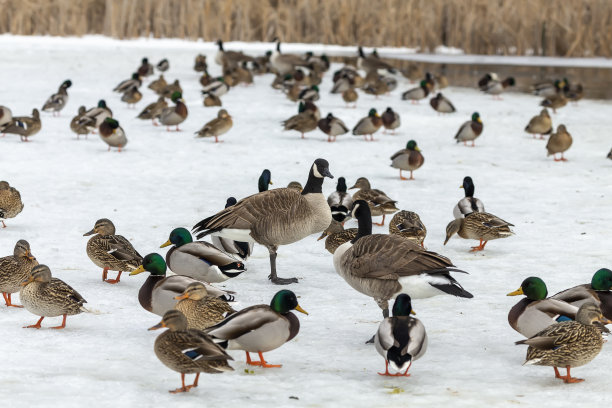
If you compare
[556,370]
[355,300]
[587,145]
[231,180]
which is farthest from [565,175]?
[556,370]

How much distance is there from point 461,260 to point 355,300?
6.36 feet

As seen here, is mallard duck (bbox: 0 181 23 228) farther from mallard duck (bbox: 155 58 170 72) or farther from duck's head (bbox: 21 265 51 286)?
mallard duck (bbox: 155 58 170 72)

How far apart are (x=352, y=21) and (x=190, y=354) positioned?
31296 millimetres

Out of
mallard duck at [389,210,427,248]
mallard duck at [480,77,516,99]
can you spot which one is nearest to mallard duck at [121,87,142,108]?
mallard duck at [480,77,516,99]

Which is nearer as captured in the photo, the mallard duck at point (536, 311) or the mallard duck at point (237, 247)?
the mallard duck at point (536, 311)

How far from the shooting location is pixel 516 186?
44.4 ft

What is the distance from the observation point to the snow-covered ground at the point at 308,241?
573 centimetres

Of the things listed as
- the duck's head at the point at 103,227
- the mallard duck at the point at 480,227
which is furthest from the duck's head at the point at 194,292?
the mallard duck at the point at 480,227

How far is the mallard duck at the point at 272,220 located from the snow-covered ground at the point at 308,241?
0.44 m

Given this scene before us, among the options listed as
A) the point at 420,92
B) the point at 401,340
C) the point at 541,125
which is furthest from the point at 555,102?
the point at 401,340

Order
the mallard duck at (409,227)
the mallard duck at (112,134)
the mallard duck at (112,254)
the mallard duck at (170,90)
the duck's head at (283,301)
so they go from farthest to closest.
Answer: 1. the mallard duck at (170,90)
2. the mallard duck at (112,134)
3. the mallard duck at (409,227)
4. the mallard duck at (112,254)
5. the duck's head at (283,301)

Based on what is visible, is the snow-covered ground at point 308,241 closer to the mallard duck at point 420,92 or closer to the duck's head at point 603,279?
the mallard duck at point 420,92

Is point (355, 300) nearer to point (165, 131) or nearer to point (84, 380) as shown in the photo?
point (84, 380)

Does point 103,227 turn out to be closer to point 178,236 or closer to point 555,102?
point 178,236
